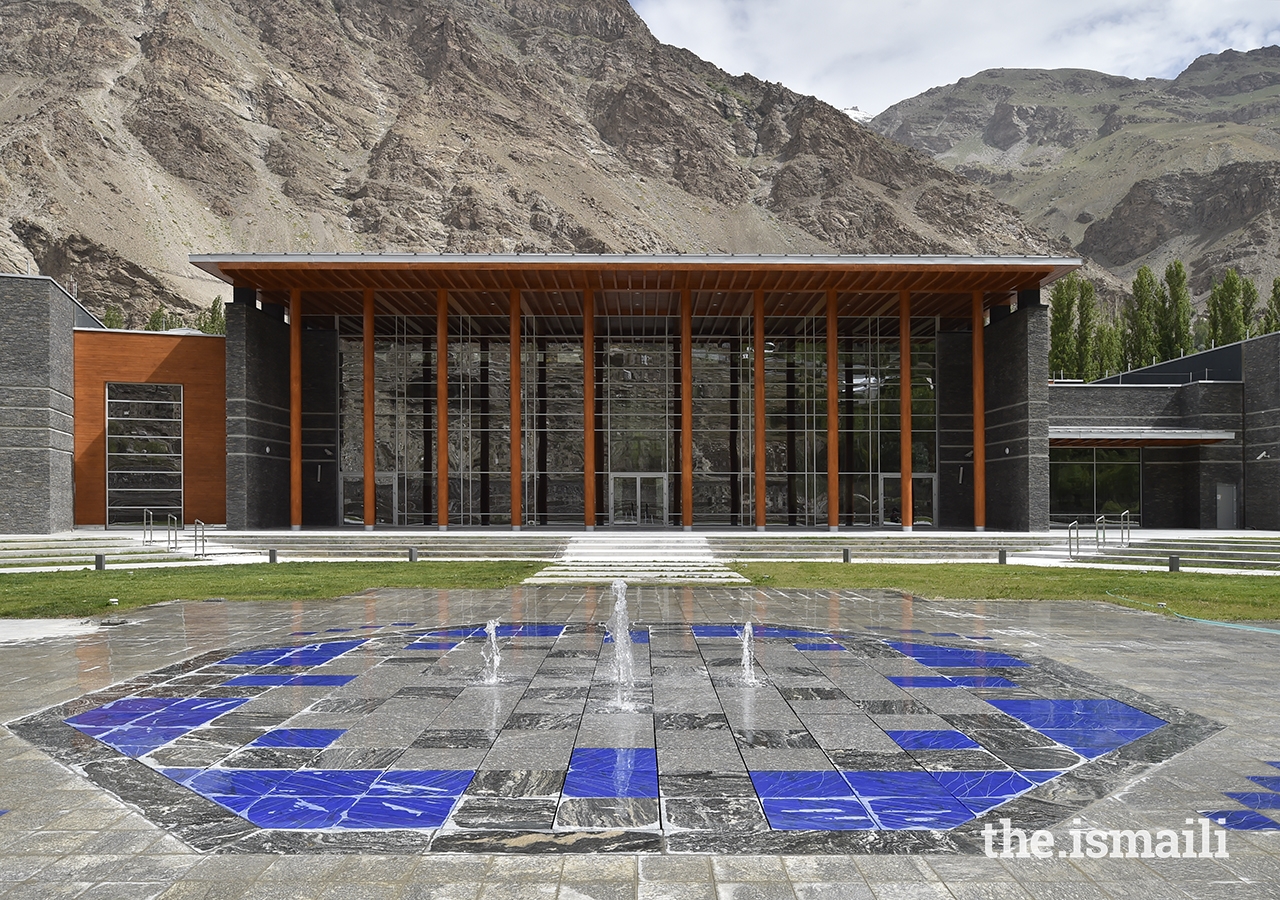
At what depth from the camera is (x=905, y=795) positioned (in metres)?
6.22

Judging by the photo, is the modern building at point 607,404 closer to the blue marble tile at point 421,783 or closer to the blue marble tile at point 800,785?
the blue marble tile at point 421,783

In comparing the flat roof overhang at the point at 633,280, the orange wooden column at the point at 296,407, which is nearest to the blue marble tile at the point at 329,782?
the flat roof overhang at the point at 633,280

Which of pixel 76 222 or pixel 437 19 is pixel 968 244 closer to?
pixel 437 19

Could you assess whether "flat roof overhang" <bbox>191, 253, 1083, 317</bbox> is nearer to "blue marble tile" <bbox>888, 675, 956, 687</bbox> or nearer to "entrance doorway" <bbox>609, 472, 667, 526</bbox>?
"entrance doorway" <bbox>609, 472, 667, 526</bbox>

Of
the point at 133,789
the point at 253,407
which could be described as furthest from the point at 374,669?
the point at 253,407

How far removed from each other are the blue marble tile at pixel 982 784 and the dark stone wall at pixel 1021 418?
2915 centimetres

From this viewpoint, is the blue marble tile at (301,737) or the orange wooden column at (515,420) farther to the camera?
the orange wooden column at (515,420)

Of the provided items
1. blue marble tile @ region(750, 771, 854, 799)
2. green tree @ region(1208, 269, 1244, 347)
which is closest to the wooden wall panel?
blue marble tile @ region(750, 771, 854, 799)

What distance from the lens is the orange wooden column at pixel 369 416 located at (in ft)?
113

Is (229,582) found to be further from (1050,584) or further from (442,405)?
(1050,584)

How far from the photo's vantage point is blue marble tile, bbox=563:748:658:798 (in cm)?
629

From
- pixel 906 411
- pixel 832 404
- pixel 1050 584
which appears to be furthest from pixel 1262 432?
pixel 1050 584

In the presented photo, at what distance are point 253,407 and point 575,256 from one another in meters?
13.5

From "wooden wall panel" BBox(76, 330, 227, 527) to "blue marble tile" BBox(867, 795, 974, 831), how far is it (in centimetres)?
3529
